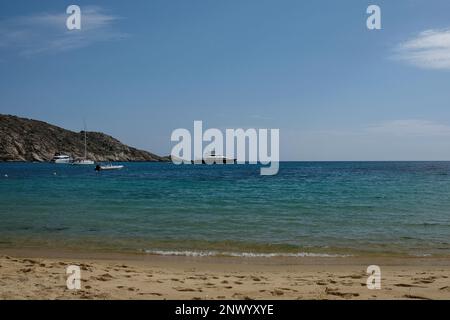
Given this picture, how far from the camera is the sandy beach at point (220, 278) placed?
812 cm

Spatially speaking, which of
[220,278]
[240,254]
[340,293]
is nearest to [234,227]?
[240,254]

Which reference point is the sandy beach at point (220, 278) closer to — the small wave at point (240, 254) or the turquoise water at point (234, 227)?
the small wave at point (240, 254)

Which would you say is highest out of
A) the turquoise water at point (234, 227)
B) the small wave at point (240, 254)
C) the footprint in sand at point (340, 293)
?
the footprint in sand at point (340, 293)

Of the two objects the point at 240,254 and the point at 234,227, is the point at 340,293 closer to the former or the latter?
the point at 240,254

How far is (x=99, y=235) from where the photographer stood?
16.9m

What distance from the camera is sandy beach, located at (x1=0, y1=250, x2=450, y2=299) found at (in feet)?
26.6

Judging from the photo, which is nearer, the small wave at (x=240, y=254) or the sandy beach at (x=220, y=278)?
the sandy beach at (x=220, y=278)

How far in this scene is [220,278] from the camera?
10.1 m

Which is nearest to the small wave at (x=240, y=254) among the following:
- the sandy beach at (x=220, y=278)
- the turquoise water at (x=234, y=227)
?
the turquoise water at (x=234, y=227)

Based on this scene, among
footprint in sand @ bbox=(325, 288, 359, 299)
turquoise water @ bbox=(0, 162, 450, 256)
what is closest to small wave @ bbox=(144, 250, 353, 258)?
turquoise water @ bbox=(0, 162, 450, 256)

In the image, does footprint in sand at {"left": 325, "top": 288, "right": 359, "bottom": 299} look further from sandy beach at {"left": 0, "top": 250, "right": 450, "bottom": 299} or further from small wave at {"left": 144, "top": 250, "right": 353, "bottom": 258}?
small wave at {"left": 144, "top": 250, "right": 353, "bottom": 258}

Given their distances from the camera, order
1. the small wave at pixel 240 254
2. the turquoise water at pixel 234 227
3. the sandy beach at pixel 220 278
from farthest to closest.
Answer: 1. the turquoise water at pixel 234 227
2. the small wave at pixel 240 254
3. the sandy beach at pixel 220 278

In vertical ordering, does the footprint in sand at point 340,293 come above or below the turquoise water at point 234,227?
above
